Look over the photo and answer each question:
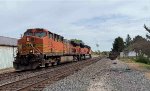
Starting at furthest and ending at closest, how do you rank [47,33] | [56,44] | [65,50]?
[65,50], [56,44], [47,33]

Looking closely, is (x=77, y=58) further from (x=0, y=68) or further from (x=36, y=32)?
(x=36, y=32)

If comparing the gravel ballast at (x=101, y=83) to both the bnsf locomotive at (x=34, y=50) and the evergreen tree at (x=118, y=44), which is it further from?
the evergreen tree at (x=118, y=44)

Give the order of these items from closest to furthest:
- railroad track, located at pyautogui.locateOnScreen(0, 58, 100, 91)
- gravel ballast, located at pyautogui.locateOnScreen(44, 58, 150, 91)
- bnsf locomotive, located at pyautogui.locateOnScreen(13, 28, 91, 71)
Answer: gravel ballast, located at pyautogui.locateOnScreen(44, 58, 150, 91) < railroad track, located at pyautogui.locateOnScreen(0, 58, 100, 91) < bnsf locomotive, located at pyautogui.locateOnScreen(13, 28, 91, 71)

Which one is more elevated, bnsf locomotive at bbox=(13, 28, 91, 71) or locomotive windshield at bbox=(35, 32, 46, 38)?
locomotive windshield at bbox=(35, 32, 46, 38)

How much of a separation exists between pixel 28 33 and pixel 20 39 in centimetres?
167

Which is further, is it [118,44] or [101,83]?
[118,44]

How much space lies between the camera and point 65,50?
40500 mm

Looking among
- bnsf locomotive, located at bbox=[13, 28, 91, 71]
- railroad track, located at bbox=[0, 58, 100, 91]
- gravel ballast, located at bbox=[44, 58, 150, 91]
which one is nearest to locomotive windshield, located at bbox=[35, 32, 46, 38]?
bnsf locomotive, located at bbox=[13, 28, 91, 71]

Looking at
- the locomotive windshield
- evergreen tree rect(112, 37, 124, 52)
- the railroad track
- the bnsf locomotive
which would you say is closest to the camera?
the railroad track

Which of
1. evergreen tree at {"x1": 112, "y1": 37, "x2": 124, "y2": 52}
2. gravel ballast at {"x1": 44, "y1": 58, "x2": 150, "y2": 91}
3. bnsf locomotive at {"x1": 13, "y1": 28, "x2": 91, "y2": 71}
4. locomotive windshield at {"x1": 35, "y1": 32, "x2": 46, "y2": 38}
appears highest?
evergreen tree at {"x1": 112, "y1": 37, "x2": 124, "y2": 52}

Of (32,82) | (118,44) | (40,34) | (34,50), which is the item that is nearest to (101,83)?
(32,82)

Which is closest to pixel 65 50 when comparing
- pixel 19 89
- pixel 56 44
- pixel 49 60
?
pixel 56 44

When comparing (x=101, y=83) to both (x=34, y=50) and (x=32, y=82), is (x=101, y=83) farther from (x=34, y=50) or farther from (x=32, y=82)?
(x=34, y=50)

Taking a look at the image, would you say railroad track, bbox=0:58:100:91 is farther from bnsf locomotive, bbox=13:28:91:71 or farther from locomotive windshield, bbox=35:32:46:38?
locomotive windshield, bbox=35:32:46:38
